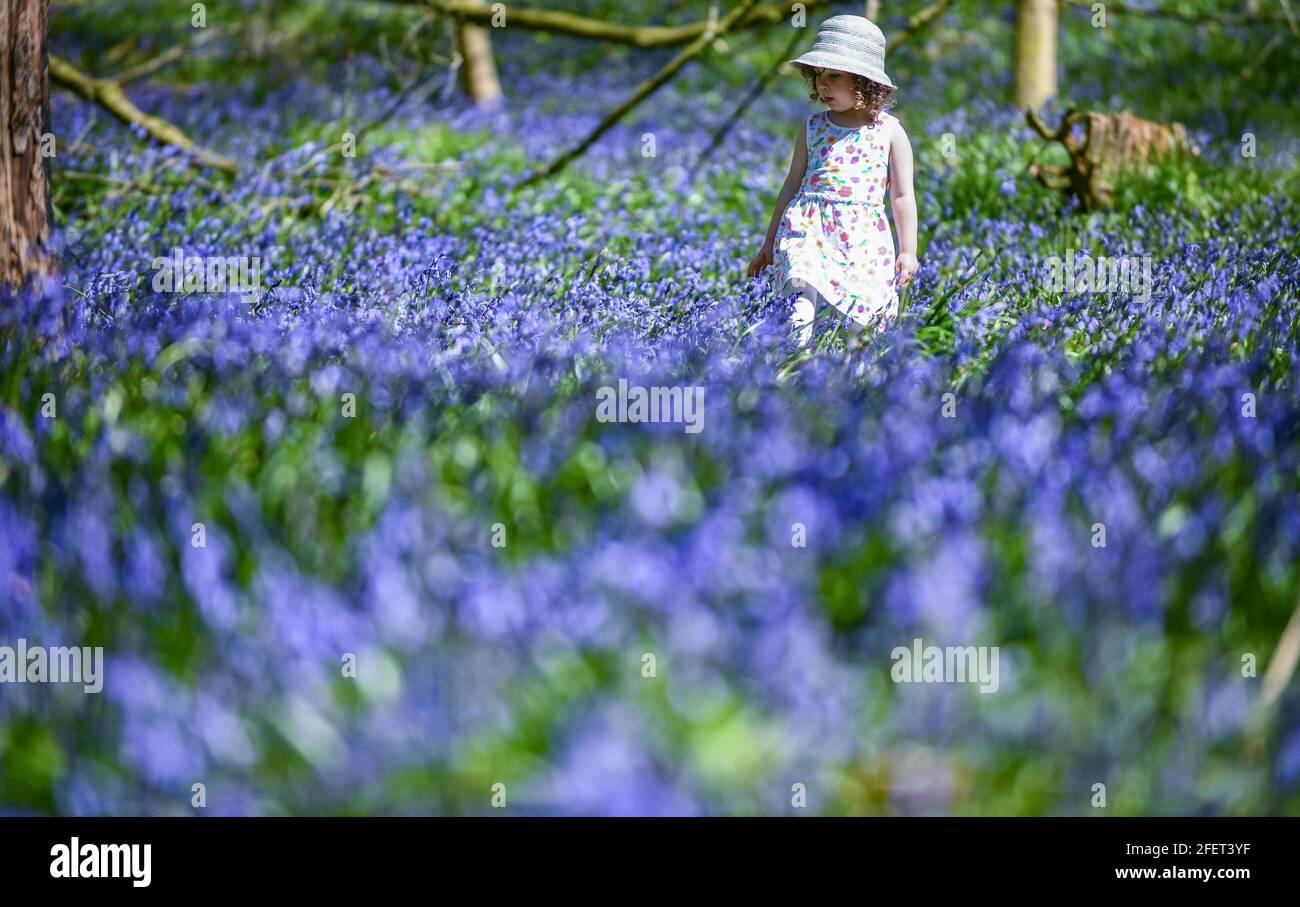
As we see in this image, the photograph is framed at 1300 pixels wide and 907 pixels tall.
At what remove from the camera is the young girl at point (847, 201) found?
4.97m

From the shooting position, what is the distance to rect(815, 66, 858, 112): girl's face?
4.98 metres

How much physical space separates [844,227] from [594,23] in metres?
4.61

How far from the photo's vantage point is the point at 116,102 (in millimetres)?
8008

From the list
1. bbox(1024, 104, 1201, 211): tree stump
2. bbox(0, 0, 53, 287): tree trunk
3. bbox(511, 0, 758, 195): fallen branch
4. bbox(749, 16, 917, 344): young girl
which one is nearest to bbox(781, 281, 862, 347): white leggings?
bbox(749, 16, 917, 344): young girl

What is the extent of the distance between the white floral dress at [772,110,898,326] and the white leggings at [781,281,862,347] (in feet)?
0.06

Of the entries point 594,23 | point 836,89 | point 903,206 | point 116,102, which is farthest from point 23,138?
point 594,23

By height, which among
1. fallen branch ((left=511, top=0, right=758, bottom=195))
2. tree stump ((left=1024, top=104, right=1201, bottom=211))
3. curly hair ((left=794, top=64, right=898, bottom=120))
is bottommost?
curly hair ((left=794, top=64, right=898, bottom=120))

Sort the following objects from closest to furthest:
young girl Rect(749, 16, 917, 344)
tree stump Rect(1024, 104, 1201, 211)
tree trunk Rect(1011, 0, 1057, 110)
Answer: young girl Rect(749, 16, 917, 344) < tree stump Rect(1024, 104, 1201, 211) < tree trunk Rect(1011, 0, 1057, 110)

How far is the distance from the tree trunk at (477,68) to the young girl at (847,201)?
484 cm

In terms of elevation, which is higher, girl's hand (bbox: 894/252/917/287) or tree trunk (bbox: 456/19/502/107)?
tree trunk (bbox: 456/19/502/107)

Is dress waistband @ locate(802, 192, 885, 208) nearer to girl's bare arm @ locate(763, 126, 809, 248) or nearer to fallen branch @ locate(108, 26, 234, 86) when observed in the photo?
girl's bare arm @ locate(763, 126, 809, 248)

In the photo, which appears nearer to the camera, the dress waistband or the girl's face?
the girl's face

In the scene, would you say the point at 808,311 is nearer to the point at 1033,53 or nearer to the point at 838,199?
the point at 838,199

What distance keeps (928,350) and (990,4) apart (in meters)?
6.24
